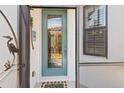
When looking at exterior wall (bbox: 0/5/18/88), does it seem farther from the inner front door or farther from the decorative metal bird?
the inner front door

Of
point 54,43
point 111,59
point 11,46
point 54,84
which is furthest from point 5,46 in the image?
point 54,43

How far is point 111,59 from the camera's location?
3.35m

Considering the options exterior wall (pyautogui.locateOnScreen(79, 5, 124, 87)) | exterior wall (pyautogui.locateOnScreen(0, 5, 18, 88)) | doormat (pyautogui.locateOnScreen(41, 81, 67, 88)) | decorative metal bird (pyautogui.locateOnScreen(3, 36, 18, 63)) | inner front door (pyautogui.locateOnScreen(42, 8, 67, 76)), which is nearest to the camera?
exterior wall (pyautogui.locateOnScreen(0, 5, 18, 88))

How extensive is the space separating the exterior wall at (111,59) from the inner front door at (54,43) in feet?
7.93

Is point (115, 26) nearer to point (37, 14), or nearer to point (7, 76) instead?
point (7, 76)

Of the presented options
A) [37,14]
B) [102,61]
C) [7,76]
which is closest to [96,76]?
[102,61]

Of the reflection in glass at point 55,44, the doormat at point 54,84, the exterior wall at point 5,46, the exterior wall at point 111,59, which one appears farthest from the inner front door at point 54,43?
the exterior wall at point 5,46

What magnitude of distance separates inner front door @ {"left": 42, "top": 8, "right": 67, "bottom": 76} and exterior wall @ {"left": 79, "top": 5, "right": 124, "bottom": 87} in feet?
7.93

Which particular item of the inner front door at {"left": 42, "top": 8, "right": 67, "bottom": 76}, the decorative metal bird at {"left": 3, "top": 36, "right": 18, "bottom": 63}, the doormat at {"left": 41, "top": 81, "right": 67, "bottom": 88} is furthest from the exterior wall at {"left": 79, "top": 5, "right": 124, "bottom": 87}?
the inner front door at {"left": 42, "top": 8, "right": 67, "bottom": 76}

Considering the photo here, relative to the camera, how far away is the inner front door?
578 centimetres

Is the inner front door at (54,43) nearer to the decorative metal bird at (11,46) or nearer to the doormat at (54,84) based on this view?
the doormat at (54,84)

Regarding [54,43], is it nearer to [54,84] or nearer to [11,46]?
[54,84]

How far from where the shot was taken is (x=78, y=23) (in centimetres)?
358

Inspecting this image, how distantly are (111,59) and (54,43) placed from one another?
9.12ft
